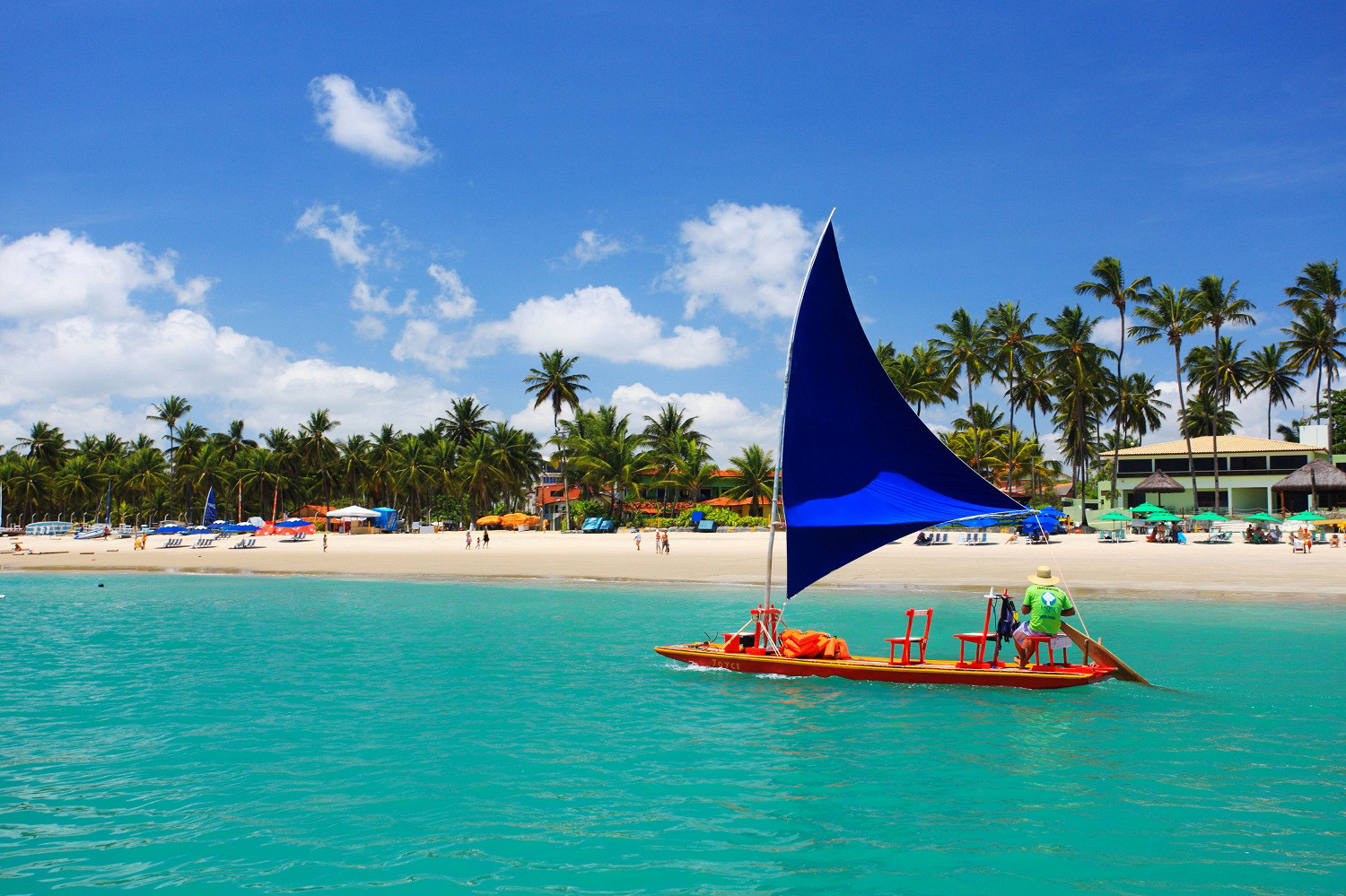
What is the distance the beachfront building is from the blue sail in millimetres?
51206

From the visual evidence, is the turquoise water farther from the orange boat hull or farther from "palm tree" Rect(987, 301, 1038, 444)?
"palm tree" Rect(987, 301, 1038, 444)

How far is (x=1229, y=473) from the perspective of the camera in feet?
198

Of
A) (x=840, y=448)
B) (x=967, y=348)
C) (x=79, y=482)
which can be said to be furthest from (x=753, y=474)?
(x=79, y=482)

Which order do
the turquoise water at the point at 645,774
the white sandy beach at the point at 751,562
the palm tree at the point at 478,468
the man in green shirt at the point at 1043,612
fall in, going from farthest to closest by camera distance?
1. the palm tree at the point at 478,468
2. the white sandy beach at the point at 751,562
3. the man in green shirt at the point at 1043,612
4. the turquoise water at the point at 645,774

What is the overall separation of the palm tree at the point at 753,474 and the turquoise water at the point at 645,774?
4832 centimetres

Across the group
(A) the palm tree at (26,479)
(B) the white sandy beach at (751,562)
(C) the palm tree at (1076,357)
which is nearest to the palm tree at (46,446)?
(A) the palm tree at (26,479)

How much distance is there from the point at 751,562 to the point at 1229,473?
143ft

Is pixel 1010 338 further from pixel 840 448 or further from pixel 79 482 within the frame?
pixel 79 482

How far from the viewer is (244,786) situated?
964 centimetres

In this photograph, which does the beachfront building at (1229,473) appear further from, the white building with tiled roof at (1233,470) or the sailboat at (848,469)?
the sailboat at (848,469)

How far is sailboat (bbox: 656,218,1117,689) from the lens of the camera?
520 inches

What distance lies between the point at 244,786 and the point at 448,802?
2.53 metres

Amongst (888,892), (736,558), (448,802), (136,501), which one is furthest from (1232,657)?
(136,501)

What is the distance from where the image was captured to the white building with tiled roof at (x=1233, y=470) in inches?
2311
